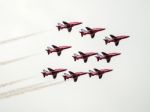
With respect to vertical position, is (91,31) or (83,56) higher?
(91,31)

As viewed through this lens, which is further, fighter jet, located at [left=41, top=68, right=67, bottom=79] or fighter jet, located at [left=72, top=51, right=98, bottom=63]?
fighter jet, located at [left=41, top=68, right=67, bottom=79]

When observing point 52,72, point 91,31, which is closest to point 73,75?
point 52,72

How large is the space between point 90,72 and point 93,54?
17.2 feet

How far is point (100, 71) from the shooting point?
545 feet

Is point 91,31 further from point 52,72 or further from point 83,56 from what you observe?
point 52,72

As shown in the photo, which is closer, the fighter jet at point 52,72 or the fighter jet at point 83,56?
the fighter jet at point 83,56

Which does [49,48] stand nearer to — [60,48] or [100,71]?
[60,48]

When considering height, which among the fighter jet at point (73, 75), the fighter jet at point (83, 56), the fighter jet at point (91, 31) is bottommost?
the fighter jet at point (73, 75)

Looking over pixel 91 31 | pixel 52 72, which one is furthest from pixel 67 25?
pixel 52 72

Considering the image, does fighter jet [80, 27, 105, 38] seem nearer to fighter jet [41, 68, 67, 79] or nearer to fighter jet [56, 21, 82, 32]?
fighter jet [56, 21, 82, 32]

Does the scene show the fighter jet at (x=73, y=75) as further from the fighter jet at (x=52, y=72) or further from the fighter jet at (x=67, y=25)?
the fighter jet at (x=67, y=25)

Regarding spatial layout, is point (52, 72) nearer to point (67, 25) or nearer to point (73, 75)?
point (73, 75)

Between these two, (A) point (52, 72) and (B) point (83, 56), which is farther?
(A) point (52, 72)

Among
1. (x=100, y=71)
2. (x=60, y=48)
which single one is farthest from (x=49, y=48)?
(x=100, y=71)
